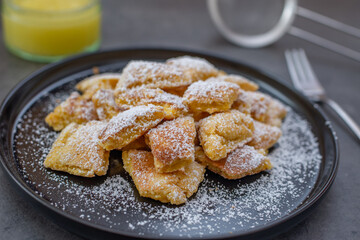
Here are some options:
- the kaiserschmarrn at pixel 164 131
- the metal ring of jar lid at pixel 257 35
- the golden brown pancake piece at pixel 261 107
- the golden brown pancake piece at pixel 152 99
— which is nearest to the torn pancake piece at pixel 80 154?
the kaiserschmarrn at pixel 164 131

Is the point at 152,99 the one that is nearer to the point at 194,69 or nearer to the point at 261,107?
the point at 194,69

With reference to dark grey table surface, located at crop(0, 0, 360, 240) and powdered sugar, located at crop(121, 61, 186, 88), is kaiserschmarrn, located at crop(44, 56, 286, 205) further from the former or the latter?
dark grey table surface, located at crop(0, 0, 360, 240)

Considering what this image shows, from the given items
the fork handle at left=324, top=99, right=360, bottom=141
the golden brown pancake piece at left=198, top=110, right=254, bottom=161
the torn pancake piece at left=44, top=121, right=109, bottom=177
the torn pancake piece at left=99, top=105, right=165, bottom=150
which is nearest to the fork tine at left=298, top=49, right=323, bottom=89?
the fork handle at left=324, top=99, right=360, bottom=141

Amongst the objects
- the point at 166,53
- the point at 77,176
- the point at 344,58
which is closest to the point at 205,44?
the point at 166,53

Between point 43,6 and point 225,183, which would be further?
point 43,6

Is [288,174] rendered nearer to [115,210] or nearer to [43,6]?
[115,210]
